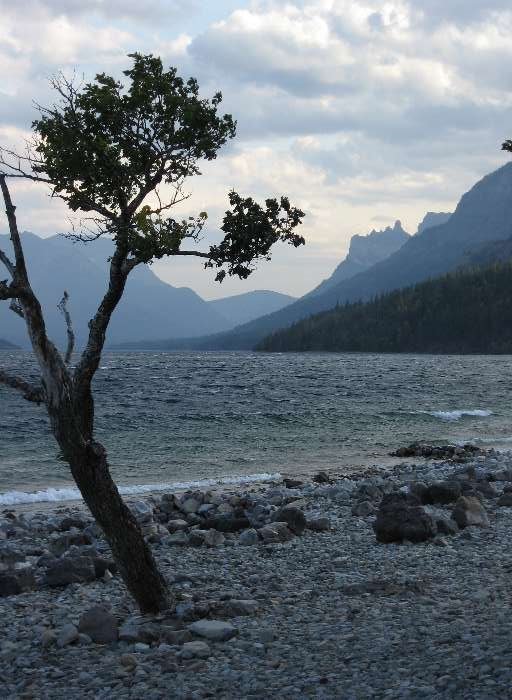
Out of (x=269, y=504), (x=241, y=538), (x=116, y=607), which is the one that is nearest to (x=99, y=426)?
(x=269, y=504)

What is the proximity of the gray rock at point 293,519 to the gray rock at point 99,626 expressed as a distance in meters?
7.10

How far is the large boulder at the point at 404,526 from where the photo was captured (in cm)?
1576

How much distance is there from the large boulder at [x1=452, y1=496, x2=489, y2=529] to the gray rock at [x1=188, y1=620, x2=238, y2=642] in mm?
8067

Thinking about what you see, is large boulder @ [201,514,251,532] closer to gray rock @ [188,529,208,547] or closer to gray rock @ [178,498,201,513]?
gray rock @ [188,529,208,547]

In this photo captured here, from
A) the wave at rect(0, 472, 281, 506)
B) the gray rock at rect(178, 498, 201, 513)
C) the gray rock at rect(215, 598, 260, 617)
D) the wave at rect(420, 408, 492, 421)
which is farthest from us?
the wave at rect(420, 408, 492, 421)

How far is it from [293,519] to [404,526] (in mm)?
2954

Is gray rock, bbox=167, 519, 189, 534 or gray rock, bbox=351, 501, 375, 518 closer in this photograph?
gray rock, bbox=167, 519, 189, 534

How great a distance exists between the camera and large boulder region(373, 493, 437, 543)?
15.8m

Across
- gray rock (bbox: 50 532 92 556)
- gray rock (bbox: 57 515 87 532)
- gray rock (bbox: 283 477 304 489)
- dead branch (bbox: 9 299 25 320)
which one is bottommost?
gray rock (bbox: 283 477 304 489)

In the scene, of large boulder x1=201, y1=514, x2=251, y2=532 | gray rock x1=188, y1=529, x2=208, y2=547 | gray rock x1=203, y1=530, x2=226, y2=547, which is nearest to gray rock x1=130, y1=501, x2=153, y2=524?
large boulder x1=201, y1=514, x2=251, y2=532

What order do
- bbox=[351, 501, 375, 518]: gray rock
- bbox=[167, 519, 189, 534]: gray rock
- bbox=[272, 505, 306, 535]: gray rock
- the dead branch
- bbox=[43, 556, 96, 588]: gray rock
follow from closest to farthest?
the dead branch
bbox=[43, 556, 96, 588]: gray rock
bbox=[272, 505, 306, 535]: gray rock
bbox=[167, 519, 189, 534]: gray rock
bbox=[351, 501, 375, 518]: gray rock

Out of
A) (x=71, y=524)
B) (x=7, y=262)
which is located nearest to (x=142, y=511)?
(x=71, y=524)

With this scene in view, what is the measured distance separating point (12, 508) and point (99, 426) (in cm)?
2516

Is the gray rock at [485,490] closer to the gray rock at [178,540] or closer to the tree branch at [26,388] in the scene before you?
the gray rock at [178,540]
